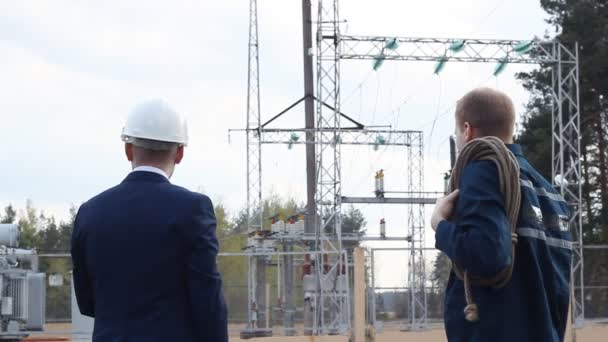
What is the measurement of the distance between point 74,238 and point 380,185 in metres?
30.4

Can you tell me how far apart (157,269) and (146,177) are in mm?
348

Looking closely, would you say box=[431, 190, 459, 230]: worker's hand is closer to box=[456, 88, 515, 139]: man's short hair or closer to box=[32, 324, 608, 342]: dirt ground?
box=[456, 88, 515, 139]: man's short hair

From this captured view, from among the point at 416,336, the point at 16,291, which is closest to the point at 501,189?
the point at 416,336

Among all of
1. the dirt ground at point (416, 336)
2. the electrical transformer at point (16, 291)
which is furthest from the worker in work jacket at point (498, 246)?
the electrical transformer at point (16, 291)

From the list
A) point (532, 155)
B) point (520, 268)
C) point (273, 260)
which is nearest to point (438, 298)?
point (273, 260)

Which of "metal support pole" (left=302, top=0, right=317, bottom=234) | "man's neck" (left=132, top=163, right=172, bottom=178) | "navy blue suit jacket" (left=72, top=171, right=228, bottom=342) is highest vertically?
→ "metal support pole" (left=302, top=0, right=317, bottom=234)

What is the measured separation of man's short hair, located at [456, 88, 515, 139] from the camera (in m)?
3.80

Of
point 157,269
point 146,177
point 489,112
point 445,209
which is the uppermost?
point 489,112

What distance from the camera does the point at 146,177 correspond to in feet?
12.3

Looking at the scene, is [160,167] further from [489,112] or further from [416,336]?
[416,336]

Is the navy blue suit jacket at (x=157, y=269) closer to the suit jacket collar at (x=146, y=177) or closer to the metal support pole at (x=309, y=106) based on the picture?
the suit jacket collar at (x=146, y=177)

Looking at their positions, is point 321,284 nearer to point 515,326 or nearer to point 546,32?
point 515,326

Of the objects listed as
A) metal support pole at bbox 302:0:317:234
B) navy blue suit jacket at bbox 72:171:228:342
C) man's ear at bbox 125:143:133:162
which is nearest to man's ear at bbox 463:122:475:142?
navy blue suit jacket at bbox 72:171:228:342

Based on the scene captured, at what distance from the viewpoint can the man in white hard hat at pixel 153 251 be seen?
356 centimetres
